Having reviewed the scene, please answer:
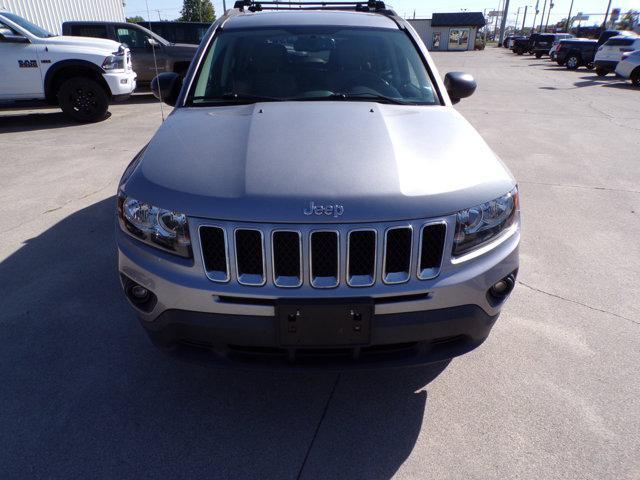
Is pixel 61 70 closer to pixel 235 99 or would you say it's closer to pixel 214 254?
pixel 235 99

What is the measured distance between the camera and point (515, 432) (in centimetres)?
220

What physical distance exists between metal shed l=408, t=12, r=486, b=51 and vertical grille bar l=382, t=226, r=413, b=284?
203 feet

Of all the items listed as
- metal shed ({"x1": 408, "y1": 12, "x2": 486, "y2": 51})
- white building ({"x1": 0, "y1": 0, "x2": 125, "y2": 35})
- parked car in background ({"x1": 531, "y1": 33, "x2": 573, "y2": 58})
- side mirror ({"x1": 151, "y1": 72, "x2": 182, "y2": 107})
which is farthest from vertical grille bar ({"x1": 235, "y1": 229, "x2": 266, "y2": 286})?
metal shed ({"x1": 408, "y1": 12, "x2": 486, "y2": 51})

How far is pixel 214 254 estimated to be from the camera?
6.16 ft

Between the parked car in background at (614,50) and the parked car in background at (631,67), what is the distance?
1532mm

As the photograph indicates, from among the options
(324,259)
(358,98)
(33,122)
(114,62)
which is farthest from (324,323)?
(33,122)

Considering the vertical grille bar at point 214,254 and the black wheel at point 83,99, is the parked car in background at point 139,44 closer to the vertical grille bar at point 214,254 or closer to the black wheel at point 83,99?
the black wheel at point 83,99

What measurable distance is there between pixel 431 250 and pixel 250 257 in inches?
28.2

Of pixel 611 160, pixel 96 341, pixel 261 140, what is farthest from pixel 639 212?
pixel 96 341

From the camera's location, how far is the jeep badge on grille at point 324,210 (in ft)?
5.91

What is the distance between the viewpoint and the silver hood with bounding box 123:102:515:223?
1837 millimetres

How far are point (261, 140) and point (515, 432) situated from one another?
5.90 feet

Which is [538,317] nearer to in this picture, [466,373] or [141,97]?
[466,373]

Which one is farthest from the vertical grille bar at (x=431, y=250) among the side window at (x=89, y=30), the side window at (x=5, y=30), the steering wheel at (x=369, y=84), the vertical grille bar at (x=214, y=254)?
the side window at (x=89, y=30)
